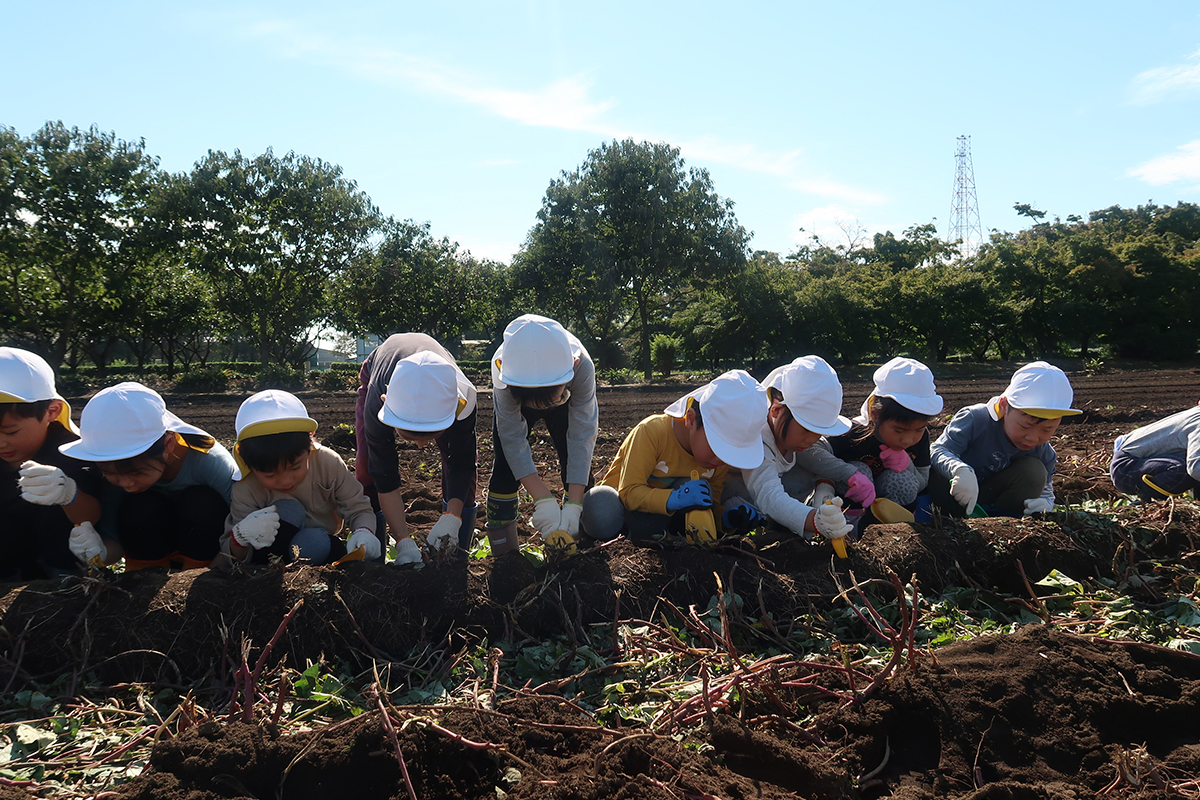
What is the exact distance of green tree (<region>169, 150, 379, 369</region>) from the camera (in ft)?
60.7

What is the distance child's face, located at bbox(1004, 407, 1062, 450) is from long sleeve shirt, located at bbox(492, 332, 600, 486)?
233cm

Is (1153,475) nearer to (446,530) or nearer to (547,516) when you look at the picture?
(547,516)

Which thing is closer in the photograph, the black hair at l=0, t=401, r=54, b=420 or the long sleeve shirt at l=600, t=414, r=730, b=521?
the black hair at l=0, t=401, r=54, b=420

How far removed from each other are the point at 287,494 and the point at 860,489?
2778mm

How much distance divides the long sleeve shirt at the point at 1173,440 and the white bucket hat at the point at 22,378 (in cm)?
573

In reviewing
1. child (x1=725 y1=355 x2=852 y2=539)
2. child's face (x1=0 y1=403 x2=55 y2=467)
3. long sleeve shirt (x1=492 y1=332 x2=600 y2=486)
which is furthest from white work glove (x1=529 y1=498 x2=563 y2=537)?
child's face (x1=0 y1=403 x2=55 y2=467)

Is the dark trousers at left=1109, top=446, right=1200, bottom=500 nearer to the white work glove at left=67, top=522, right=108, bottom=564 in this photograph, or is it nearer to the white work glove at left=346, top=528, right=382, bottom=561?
the white work glove at left=346, top=528, right=382, bottom=561

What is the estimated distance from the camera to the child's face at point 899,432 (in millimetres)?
3551

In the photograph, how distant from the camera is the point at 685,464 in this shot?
3.43 meters

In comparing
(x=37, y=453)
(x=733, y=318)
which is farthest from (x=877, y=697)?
(x=733, y=318)

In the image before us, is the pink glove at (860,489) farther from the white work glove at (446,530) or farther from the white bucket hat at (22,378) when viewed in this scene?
the white bucket hat at (22,378)

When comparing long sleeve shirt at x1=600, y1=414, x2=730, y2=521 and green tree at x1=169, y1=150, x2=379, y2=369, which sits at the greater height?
green tree at x1=169, y1=150, x2=379, y2=369

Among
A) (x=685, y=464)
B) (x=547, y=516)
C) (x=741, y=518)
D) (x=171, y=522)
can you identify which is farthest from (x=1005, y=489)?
(x=171, y=522)

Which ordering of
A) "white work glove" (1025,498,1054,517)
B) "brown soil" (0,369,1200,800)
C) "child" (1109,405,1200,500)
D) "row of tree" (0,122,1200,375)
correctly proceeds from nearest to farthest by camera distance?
1. "brown soil" (0,369,1200,800)
2. "white work glove" (1025,498,1054,517)
3. "child" (1109,405,1200,500)
4. "row of tree" (0,122,1200,375)
